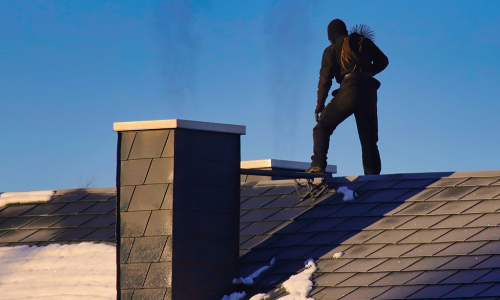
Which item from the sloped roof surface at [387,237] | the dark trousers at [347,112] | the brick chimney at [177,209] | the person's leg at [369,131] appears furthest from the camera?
the person's leg at [369,131]

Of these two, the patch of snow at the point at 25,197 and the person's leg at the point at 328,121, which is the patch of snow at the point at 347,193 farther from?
the patch of snow at the point at 25,197

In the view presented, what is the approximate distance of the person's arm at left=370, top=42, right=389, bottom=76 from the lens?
26.8 ft

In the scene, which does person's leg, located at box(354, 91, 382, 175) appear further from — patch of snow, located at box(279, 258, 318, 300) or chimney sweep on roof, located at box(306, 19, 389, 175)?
patch of snow, located at box(279, 258, 318, 300)

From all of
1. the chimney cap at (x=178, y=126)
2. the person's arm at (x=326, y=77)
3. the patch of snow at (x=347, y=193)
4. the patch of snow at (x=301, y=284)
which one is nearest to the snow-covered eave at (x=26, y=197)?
the chimney cap at (x=178, y=126)

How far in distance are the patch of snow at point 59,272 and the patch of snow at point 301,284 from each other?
5.64 ft

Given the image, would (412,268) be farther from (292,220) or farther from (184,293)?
(184,293)

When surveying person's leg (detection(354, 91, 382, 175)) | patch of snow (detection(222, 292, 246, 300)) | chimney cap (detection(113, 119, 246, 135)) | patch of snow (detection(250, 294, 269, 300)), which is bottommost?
patch of snow (detection(250, 294, 269, 300))

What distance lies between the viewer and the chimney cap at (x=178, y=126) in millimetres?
6449

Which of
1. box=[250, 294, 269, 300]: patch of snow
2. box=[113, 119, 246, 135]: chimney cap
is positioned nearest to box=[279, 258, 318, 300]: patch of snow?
box=[250, 294, 269, 300]: patch of snow

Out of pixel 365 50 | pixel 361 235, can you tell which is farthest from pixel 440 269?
pixel 365 50

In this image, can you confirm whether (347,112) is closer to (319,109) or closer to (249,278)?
(319,109)

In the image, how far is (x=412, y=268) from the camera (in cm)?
585

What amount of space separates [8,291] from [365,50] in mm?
4736

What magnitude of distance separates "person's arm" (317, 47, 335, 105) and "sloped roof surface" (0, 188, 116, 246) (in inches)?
109
